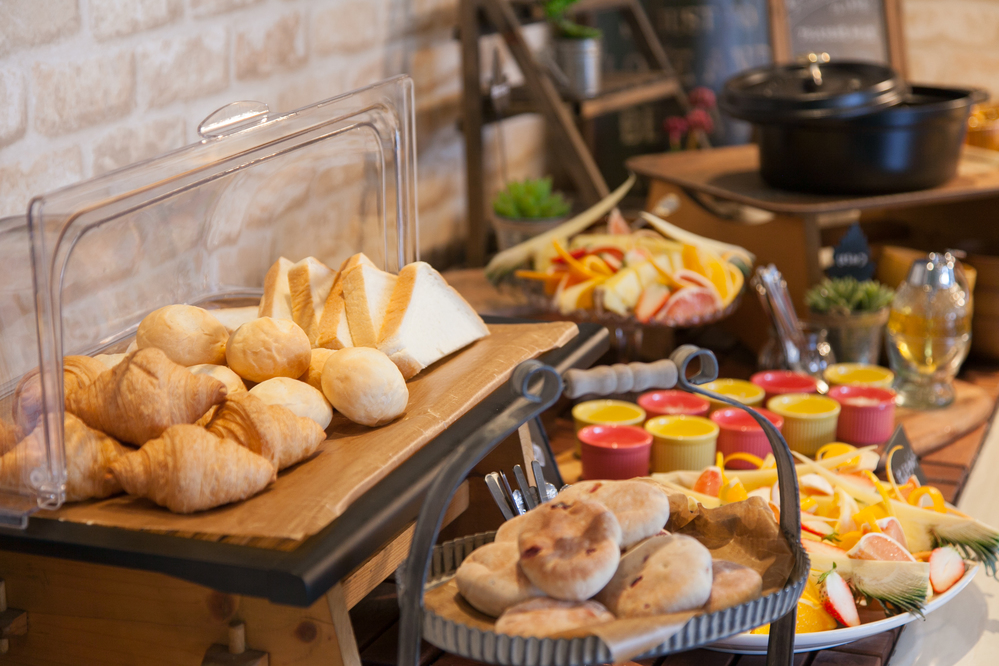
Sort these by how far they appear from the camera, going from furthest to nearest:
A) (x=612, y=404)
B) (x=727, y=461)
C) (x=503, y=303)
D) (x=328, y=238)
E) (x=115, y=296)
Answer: (x=503, y=303) < (x=612, y=404) < (x=727, y=461) < (x=328, y=238) < (x=115, y=296)

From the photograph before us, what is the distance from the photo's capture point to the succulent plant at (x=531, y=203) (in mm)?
1864

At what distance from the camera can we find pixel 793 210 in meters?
1.57

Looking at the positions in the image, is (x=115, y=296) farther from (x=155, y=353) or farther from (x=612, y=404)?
(x=612, y=404)

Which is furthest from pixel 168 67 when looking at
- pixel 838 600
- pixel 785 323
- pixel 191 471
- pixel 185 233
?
pixel 838 600

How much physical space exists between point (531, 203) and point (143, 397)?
1.23 m

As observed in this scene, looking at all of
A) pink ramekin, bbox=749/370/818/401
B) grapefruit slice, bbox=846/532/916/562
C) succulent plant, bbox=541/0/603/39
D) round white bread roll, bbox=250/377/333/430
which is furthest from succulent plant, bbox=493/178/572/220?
round white bread roll, bbox=250/377/333/430

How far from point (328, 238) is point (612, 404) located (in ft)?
1.66

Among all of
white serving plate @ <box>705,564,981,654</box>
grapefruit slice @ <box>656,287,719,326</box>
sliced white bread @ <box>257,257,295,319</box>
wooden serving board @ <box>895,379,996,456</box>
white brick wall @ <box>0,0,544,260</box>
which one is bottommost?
wooden serving board @ <box>895,379,996,456</box>

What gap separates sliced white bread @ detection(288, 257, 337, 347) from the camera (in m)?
0.90

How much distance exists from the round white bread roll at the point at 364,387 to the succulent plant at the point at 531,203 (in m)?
1.11

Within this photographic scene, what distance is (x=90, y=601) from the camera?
742 mm

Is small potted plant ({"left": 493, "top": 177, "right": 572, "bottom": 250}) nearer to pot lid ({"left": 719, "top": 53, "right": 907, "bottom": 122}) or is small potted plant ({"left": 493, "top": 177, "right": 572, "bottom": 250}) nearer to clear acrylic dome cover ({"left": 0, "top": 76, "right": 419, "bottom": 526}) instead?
pot lid ({"left": 719, "top": 53, "right": 907, "bottom": 122})

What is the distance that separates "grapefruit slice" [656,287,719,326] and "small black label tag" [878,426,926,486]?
31 centimetres

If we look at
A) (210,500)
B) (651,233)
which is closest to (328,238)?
(210,500)
